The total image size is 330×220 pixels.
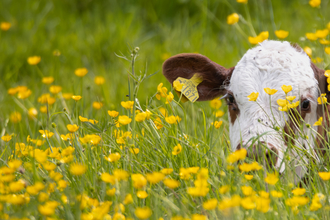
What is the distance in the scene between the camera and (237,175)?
218 centimetres

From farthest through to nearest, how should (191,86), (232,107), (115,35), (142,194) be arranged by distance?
1. (115,35)
2. (191,86)
3. (232,107)
4. (142,194)

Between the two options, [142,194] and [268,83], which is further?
[268,83]

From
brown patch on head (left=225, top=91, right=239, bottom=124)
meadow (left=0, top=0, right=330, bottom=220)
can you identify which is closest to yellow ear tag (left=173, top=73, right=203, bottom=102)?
meadow (left=0, top=0, right=330, bottom=220)

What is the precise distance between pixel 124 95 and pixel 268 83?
7.88ft

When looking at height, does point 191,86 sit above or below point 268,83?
below

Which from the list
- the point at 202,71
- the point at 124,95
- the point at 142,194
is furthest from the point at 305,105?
the point at 124,95

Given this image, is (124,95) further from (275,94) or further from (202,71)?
(275,94)

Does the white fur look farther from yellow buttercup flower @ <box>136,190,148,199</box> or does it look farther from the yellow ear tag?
yellow buttercup flower @ <box>136,190,148,199</box>

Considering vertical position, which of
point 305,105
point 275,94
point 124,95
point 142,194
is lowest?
point 124,95

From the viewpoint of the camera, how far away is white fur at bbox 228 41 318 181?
2711 mm

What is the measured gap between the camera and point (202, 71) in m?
3.50

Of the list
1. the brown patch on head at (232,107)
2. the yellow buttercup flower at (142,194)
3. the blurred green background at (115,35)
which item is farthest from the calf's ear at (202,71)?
the yellow buttercup flower at (142,194)

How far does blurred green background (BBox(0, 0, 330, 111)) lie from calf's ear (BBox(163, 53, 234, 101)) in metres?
1.51

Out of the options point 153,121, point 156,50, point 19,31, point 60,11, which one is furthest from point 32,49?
point 153,121
